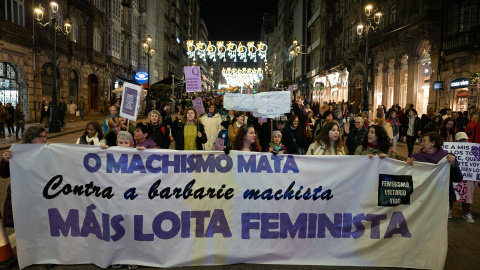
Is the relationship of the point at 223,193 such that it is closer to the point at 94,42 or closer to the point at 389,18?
the point at 389,18

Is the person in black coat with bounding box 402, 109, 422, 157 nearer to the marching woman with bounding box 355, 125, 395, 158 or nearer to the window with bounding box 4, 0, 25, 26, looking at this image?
the marching woman with bounding box 355, 125, 395, 158

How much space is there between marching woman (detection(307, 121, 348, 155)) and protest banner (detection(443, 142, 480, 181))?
247 centimetres

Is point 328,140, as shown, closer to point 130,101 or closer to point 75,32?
point 130,101

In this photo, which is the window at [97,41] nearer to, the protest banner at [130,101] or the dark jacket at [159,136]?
the dark jacket at [159,136]

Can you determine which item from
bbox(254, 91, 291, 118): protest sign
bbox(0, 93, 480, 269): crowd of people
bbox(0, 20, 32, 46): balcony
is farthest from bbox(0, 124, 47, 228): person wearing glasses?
bbox(0, 20, 32, 46): balcony

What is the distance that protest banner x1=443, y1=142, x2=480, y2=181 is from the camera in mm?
6727

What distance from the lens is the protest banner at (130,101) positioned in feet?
21.4

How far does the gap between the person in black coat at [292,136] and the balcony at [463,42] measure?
13898 mm

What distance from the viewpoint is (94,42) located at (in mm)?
35031

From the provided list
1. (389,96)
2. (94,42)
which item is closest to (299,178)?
(389,96)

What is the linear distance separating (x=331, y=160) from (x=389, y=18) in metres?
26.9

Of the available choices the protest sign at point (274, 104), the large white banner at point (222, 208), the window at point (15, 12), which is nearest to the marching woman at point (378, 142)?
the large white banner at point (222, 208)

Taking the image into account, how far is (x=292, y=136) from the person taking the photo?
784cm

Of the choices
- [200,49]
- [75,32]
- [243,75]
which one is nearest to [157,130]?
[75,32]
